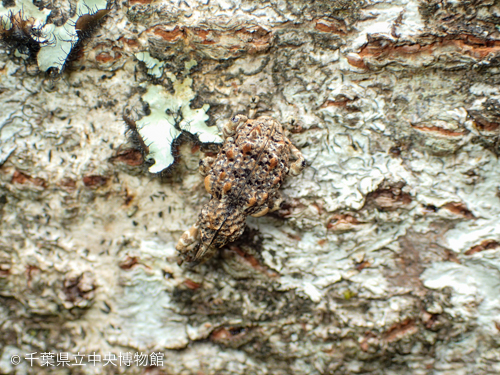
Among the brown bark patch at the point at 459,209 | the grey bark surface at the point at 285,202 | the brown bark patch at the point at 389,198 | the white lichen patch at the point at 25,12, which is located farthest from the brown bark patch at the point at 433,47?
the white lichen patch at the point at 25,12

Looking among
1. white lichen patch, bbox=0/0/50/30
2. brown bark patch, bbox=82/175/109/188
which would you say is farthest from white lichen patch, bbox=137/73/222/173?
white lichen patch, bbox=0/0/50/30

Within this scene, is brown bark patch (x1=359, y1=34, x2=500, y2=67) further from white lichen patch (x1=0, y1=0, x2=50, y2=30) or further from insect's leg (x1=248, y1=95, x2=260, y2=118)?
white lichen patch (x1=0, y1=0, x2=50, y2=30)

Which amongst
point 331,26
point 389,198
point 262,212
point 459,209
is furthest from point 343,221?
point 331,26

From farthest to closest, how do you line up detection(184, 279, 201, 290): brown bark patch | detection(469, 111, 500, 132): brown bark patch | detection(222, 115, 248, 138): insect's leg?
1. detection(184, 279, 201, 290): brown bark patch
2. detection(222, 115, 248, 138): insect's leg
3. detection(469, 111, 500, 132): brown bark patch

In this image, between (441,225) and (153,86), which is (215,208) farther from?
(441,225)

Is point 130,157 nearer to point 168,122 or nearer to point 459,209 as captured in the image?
point 168,122

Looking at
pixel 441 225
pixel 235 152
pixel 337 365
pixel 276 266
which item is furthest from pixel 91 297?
pixel 441 225
